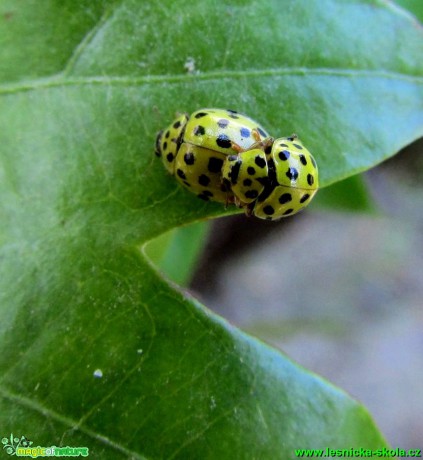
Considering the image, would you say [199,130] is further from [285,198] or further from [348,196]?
[348,196]

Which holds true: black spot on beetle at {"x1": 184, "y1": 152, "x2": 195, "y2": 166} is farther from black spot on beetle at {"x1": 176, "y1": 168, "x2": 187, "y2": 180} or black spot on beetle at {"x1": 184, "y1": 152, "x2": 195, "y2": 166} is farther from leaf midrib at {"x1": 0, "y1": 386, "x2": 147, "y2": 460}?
leaf midrib at {"x1": 0, "y1": 386, "x2": 147, "y2": 460}

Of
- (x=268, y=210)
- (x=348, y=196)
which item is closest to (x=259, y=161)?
(x=268, y=210)

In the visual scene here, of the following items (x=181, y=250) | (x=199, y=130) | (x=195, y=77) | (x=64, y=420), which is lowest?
(x=181, y=250)

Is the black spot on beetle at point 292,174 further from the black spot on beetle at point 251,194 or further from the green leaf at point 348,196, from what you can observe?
the green leaf at point 348,196

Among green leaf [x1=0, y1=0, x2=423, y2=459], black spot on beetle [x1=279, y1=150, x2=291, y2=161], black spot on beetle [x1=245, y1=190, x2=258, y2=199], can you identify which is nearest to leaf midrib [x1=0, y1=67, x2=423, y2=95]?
green leaf [x1=0, y1=0, x2=423, y2=459]

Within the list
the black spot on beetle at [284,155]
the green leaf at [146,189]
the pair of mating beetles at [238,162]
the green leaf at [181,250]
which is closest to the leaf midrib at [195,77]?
the green leaf at [146,189]

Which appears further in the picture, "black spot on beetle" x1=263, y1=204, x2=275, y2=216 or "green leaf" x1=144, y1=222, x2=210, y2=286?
"green leaf" x1=144, y1=222, x2=210, y2=286

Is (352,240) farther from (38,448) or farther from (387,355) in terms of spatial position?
(38,448)

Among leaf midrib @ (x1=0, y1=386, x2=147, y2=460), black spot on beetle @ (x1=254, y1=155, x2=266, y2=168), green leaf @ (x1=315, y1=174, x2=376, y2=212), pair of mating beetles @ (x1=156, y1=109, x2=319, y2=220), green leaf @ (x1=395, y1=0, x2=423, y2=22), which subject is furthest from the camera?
green leaf @ (x1=315, y1=174, x2=376, y2=212)

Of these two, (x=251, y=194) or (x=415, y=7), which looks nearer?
(x=251, y=194)
